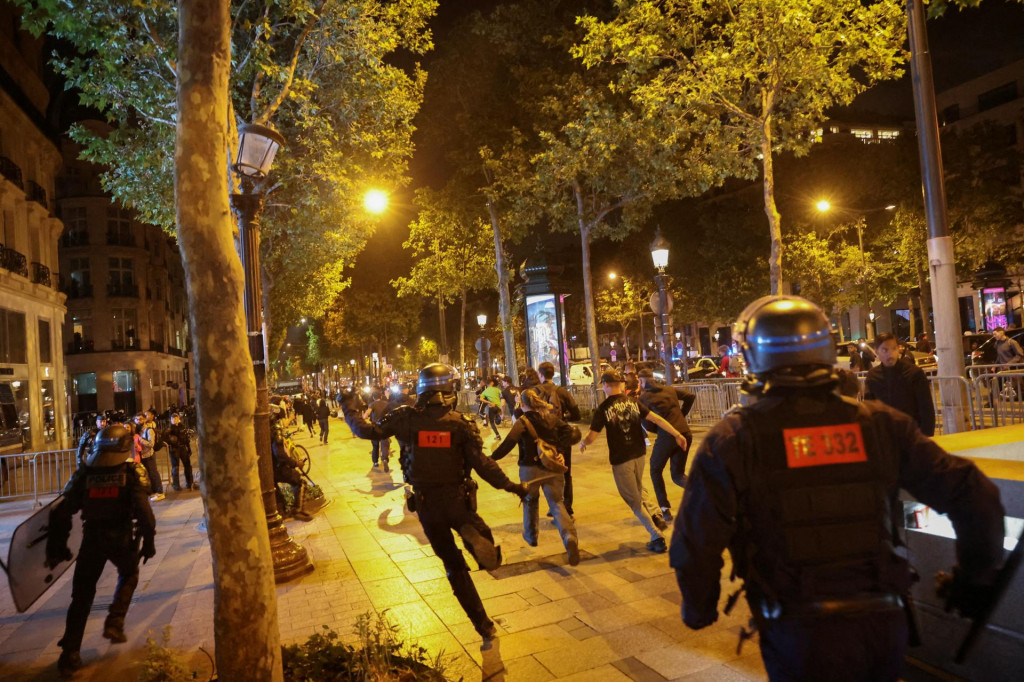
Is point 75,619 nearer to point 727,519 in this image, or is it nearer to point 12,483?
point 727,519

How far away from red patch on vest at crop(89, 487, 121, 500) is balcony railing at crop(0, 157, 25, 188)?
2214 cm

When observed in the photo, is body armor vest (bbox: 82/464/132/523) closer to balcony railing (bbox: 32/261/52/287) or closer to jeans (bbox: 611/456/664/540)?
jeans (bbox: 611/456/664/540)

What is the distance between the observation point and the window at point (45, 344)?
2505cm

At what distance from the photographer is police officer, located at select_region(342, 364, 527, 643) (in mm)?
4379

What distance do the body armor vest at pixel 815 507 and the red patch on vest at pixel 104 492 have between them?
15.0 feet

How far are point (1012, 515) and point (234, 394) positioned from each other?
3.47m

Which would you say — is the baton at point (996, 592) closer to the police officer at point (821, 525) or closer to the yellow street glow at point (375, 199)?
the police officer at point (821, 525)

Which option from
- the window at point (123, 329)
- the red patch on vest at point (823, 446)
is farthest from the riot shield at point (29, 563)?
the window at point (123, 329)

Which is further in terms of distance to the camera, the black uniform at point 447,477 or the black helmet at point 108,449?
the black helmet at point 108,449

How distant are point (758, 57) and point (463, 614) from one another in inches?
506

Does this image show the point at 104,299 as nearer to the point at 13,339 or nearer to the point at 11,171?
the point at 11,171

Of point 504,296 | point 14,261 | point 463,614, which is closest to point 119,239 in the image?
point 14,261

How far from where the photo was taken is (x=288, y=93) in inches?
450

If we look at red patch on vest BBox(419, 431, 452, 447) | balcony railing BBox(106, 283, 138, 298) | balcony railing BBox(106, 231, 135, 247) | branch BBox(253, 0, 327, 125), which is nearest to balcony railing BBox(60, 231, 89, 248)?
balcony railing BBox(106, 231, 135, 247)
